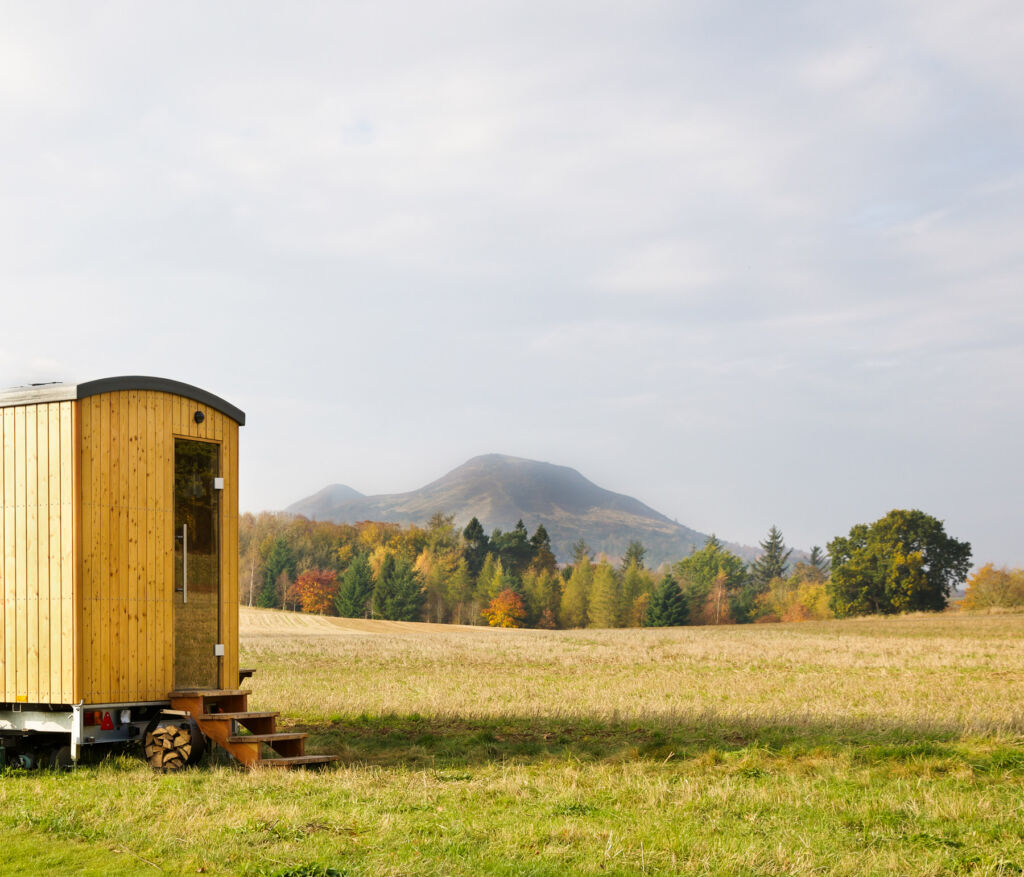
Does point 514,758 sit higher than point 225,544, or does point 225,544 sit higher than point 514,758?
point 225,544

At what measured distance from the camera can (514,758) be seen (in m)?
12.6

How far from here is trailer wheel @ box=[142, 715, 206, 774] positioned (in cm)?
1216

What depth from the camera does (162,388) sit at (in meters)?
13.2

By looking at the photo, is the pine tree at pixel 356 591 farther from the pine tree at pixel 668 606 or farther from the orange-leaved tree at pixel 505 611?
the pine tree at pixel 668 606

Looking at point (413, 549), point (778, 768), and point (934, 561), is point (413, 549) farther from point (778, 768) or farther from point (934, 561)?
point (778, 768)

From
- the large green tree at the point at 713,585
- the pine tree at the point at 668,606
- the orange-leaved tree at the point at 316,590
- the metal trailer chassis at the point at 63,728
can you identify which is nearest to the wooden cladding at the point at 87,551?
the metal trailer chassis at the point at 63,728

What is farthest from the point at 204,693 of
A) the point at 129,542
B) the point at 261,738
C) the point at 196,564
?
the point at 129,542

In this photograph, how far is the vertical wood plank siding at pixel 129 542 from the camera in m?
12.3

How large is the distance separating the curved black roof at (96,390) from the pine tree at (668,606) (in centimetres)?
8821

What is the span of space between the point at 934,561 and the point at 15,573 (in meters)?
90.7

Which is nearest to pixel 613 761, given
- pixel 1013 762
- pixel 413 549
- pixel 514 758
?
pixel 514 758

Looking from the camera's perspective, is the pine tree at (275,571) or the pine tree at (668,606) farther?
the pine tree at (275,571)

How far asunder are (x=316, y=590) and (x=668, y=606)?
35801mm

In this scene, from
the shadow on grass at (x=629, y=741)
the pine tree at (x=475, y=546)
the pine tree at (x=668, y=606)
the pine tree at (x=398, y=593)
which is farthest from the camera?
the pine tree at (x=475, y=546)
